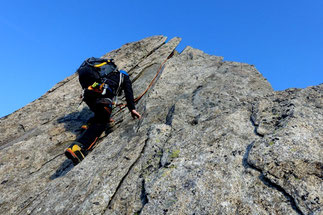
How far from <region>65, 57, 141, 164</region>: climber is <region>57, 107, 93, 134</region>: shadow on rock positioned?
1.36 meters

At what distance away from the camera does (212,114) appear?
6320 millimetres

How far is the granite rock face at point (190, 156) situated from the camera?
12.1ft

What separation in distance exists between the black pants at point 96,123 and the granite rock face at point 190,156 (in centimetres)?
45

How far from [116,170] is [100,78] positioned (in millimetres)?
4242

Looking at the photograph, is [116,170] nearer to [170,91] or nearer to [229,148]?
[229,148]

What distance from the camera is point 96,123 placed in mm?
8219

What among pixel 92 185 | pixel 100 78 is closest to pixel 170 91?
pixel 100 78

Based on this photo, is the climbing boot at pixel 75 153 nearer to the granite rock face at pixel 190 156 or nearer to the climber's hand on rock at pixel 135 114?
the granite rock face at pixel 190 156

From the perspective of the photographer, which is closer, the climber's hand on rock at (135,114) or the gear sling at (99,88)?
the climber's hand on rock at (135,114)

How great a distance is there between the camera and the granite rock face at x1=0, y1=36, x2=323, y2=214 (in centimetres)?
370

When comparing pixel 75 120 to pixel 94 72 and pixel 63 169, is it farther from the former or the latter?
pixel 63 169

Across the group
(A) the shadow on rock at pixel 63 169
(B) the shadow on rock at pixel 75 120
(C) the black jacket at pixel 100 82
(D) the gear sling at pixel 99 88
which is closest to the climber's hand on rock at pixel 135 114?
(C) the black jacket at pixel 100 82

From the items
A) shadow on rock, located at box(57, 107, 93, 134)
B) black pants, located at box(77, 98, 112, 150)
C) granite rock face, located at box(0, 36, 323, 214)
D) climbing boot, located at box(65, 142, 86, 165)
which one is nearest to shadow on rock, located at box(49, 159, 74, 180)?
granite rock face, located at box(0, 36, 323, 214)

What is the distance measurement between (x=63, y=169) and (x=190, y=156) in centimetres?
488
